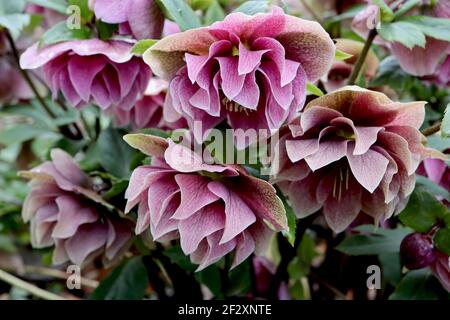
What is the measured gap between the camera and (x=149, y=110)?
0.68m

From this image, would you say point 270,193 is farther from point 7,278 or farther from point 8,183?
point 8,183

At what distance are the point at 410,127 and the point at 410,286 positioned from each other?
0.21 meters

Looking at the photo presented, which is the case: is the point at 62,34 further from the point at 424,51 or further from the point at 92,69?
the point at 424,51

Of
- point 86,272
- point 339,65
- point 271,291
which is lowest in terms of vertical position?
point 86,272

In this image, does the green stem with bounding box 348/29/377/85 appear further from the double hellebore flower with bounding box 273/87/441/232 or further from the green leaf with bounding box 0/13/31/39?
the green leaf with bounding box 0/13/31/39

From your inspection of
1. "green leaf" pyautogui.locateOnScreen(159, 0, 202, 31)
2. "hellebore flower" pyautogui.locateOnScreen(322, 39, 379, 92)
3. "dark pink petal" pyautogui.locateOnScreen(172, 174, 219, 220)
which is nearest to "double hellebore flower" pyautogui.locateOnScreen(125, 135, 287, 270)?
"dark pink petal" pyautogui.locateOnScreen(172, 174, 219, 220)

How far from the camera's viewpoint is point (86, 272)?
99 cm

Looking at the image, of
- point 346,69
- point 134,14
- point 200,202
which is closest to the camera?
point 200,202

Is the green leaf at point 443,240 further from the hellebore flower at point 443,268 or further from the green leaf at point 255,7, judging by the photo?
the green leaf at point 255,7

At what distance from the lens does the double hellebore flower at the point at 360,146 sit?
0.47m

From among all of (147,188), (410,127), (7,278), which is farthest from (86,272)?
(410,127)

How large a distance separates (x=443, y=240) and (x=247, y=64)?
25cm

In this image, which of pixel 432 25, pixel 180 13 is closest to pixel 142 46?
pixel 180 13

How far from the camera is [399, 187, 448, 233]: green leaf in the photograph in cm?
57
